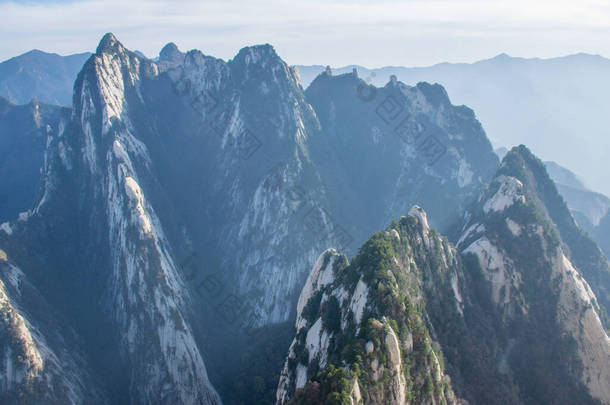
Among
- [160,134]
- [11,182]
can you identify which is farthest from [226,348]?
[11,182]

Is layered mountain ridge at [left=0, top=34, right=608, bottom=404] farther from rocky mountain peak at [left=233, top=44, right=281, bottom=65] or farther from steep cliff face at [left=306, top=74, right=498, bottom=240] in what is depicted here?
steep cliff face at [left=306, top=74, right=498, bottom=240]

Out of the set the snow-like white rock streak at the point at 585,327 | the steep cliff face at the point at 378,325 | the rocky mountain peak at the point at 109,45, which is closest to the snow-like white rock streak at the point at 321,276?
the steep cliff face at the point at 378,325

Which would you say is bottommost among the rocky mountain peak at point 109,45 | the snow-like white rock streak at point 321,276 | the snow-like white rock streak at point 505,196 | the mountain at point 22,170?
the snow-like white rock streak at point 321,276

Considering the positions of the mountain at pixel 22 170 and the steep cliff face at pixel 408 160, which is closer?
the mountain at pixel 22 170

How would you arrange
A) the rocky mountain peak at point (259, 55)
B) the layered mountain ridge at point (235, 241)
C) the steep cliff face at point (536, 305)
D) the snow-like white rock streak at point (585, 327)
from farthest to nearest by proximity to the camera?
the rocky mountain peak at point (259, 55)
the steep cliff face at point (536, 305)
the snow-like white rock streak at point (585, 327)
the layered mountain ridge at point (235, 241)

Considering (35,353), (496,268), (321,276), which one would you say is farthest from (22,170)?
(496,268)

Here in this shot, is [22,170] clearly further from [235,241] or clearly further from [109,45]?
[235,241]

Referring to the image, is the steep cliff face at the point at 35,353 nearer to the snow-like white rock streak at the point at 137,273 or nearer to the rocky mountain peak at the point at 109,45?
the snow-like white rock streak at the point at 137,273
